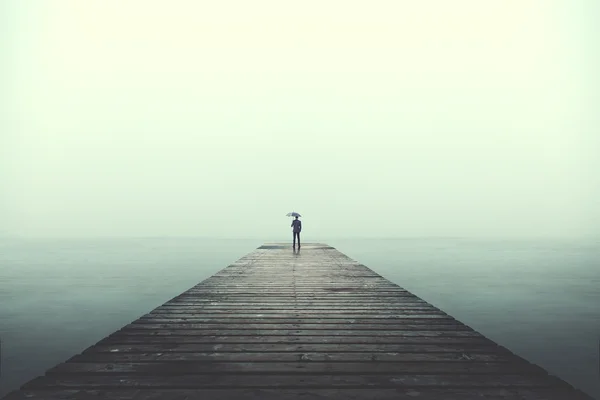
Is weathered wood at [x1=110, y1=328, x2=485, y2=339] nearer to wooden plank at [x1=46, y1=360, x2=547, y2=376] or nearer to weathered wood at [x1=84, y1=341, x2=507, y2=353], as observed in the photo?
weathered wood at [x1=84, y1=341, x2=507, y2=353]

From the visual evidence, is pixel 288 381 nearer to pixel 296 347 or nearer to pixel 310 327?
pixel 296 347

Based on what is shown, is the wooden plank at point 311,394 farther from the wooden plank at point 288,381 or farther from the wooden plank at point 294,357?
the wooden plank at point 294,357

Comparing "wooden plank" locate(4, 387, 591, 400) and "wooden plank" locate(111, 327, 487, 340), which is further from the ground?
"wooden plank" locate(4, 387, 591, 400)

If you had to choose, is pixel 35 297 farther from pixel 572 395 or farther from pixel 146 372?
pixel 572 395

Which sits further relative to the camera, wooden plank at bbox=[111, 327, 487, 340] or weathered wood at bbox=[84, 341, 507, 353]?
wooden plank at bbox=[111, 327, 487, 340]

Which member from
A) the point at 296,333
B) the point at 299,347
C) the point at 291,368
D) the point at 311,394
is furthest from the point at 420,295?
the point at 311,394

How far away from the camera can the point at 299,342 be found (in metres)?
4.88

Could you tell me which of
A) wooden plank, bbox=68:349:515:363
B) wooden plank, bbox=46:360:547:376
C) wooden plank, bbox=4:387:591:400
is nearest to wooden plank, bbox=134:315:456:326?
wooden plank, bbox=68:349:515:363

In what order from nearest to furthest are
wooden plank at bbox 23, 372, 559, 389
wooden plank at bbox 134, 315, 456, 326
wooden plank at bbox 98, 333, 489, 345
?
wooden plank at bbox 23, 372, 559, 389 < wooden plank at bbox 98, 333, 489, 345 < wooden plank at bbox 134, 315, 456, 326

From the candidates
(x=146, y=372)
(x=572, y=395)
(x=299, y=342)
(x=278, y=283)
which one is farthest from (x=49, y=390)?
(x=278, y=283)

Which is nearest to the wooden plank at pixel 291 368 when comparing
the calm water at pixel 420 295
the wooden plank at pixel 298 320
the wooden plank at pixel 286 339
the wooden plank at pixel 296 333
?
the wooden plank at pixel 286 339

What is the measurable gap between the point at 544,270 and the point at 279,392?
35.0 metres

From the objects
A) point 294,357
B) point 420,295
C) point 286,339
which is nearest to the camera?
point 294,357

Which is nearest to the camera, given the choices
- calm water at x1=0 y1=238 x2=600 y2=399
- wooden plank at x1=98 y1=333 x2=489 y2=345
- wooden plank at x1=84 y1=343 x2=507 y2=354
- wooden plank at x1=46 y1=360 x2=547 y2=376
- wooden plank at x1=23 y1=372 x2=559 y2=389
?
wooden plank at x1=23 y1=372 x2=559 y2=389
